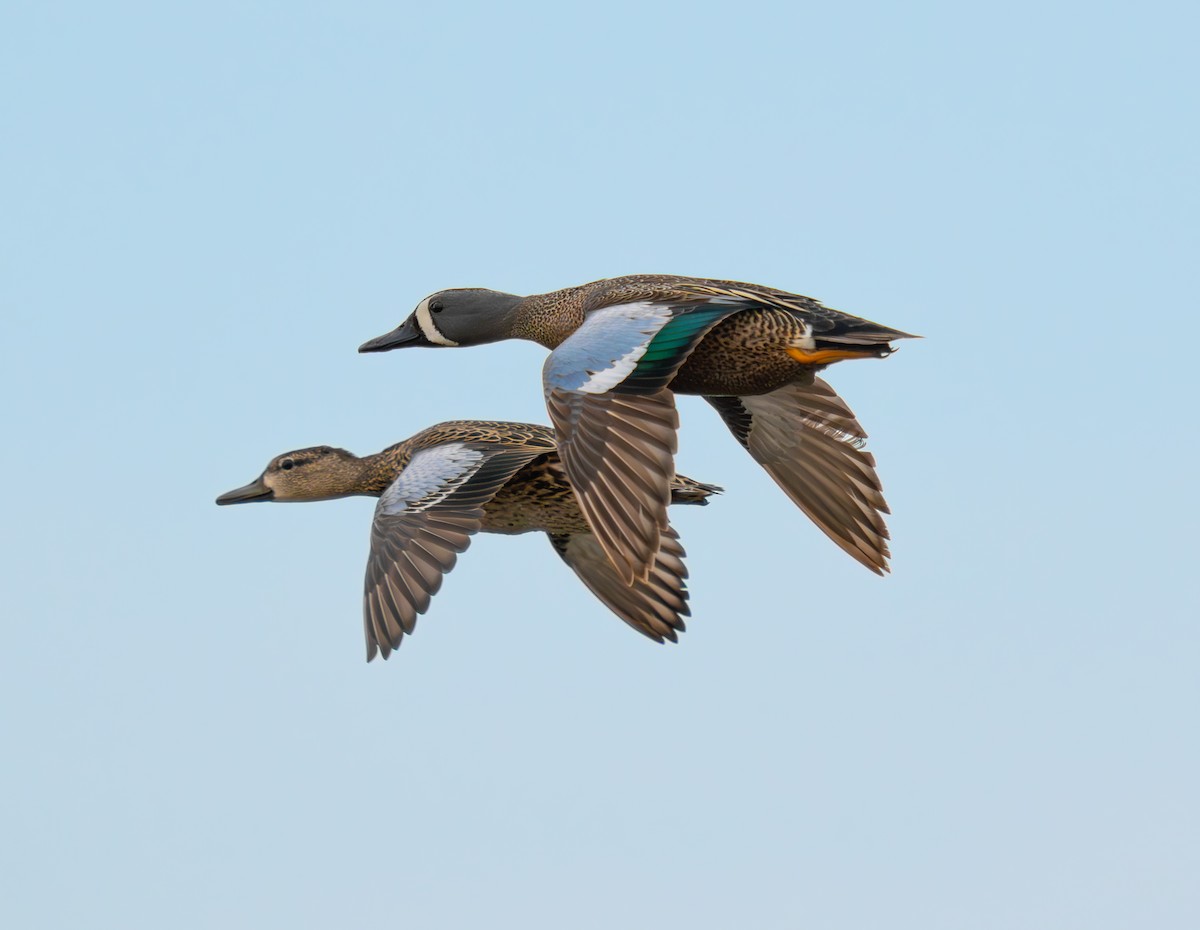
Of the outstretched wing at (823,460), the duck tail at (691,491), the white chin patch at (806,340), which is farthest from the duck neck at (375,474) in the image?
the white chin patch at (806,340)

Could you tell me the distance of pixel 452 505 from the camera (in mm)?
12164

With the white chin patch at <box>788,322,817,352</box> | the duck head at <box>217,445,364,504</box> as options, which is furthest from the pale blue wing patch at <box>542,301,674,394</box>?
the duck head at <box>217,445,364,504</box>

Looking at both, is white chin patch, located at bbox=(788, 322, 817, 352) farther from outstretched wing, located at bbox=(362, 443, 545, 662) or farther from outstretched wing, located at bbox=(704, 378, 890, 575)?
outstretched wing, located at bbox=(704, 378, 890, 575)

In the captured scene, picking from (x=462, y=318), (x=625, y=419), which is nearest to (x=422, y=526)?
(x=462, y=318)

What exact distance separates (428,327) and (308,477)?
1.53 metres

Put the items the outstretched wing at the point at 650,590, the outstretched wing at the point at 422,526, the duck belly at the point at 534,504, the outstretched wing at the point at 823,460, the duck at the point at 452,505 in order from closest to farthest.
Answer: the outstretched wing at the point at 422,526
the duck at the point at 452,505
the duck belly at the point at 534,504
the outstretched wing at the point at 823,460
the outstretched wing at the point at 650,590

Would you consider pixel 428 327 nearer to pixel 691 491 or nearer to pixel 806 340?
pixel 691 491

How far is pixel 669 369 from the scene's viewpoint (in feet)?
34.3

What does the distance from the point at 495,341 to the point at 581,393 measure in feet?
8.71

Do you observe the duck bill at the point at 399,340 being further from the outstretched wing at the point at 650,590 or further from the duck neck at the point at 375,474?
the outstretched wing at the point at 650,590

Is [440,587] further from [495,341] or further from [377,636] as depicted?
[495,341]

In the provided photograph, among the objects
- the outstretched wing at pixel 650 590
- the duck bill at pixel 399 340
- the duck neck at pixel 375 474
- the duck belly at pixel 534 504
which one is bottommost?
the outstretched wing at pixel 650 590

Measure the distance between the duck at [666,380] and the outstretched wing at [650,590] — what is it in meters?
0.91

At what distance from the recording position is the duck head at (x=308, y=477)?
550 inches
